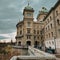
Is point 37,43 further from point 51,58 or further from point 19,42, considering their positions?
point 51,58

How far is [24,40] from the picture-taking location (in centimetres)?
6838

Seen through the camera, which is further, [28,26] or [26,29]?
[28,26]

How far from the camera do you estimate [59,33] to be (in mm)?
36219

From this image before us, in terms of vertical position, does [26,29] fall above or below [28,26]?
below

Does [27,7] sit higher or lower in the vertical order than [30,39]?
higher

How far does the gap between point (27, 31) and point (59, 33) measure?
35002mm

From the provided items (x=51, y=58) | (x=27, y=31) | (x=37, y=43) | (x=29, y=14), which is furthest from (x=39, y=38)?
(x=51, y=58)

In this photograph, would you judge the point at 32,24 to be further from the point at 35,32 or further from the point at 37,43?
the point at 37,43

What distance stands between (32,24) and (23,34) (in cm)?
771

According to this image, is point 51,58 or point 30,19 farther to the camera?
point 30,19

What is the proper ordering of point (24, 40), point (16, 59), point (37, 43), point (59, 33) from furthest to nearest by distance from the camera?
point (37, 43), point (24, 40), point (59, 33), point (16, 59)

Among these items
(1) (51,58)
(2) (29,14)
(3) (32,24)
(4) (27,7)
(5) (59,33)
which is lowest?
(1) (51,58)

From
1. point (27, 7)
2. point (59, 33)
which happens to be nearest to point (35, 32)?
point (27, 7)

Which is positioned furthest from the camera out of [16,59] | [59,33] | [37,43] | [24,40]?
[37,43]
